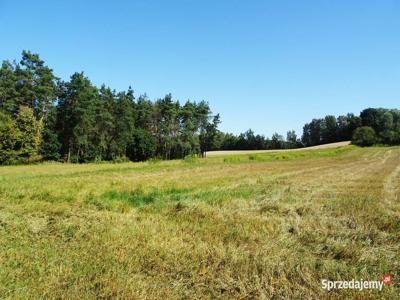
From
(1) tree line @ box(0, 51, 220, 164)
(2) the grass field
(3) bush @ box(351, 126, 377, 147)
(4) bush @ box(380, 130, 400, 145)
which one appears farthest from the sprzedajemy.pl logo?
(4) bush @ box(380, 130, 400, 145)

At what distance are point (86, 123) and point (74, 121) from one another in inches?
95.5

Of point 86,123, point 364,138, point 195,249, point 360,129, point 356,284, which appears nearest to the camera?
point 356,284

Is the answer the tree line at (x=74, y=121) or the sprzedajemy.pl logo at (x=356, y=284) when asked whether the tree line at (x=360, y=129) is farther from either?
the sprzedajemy.pl logo at (x=356, y=284)

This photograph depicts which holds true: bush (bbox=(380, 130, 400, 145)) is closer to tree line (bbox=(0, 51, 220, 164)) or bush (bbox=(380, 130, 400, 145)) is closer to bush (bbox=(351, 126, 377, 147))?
bush (bbox=(351, 126, 377, 147))

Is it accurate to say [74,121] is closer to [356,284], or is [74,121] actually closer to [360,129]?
[356,284]

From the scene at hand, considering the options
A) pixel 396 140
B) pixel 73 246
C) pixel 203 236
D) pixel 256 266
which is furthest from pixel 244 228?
pixel 396 140

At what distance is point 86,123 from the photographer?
50719 millimetres

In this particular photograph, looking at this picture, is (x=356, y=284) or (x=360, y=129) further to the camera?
(x=360, y=129)

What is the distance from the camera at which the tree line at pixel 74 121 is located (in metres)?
44.1

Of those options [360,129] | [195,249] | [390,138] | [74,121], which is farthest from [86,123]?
[390,138]

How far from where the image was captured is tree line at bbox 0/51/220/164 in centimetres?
4406

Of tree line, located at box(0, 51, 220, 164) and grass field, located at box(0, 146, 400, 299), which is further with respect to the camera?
tree line, located at box(0, 51, 220, 164)

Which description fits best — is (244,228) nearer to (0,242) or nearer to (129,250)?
(129,250)

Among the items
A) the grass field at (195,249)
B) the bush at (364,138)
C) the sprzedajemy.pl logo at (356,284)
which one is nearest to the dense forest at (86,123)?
the bush at (364,138)
